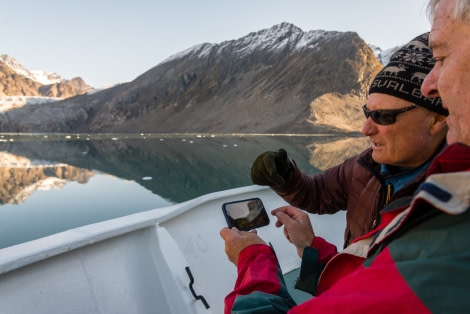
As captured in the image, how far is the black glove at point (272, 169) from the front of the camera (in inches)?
67.4

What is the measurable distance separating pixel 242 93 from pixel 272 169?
5020 cm

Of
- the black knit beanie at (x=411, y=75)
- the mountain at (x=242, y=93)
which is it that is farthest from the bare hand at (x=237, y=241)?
the mountain at (x=242, y=93)

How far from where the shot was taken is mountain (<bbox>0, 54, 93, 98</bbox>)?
97.7m

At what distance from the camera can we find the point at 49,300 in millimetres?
1399

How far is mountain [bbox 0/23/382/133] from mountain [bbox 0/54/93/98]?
1503 inches

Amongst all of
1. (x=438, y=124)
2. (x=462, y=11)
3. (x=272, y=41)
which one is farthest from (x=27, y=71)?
(x=462, y=11)

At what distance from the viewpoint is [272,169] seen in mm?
1705

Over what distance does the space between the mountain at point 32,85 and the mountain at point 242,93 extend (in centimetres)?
3819

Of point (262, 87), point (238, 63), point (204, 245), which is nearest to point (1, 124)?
point (238, 63)

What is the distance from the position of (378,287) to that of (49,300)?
1423 mm

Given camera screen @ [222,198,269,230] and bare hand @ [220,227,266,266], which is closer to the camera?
bare hand @ [220,227,266,266]

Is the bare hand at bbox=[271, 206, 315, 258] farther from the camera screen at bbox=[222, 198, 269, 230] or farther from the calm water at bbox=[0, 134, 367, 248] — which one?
the calm water at bbox=[0, 134, 367, 248]

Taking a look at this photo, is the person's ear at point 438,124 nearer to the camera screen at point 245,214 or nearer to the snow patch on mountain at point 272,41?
the camera screen at point 245,214

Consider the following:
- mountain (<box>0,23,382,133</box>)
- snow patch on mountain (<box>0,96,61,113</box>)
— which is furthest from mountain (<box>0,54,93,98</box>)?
mountain (<box>0,23,382,133</box>)
